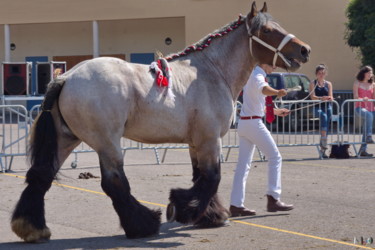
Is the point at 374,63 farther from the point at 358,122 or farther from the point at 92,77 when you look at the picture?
the point at 92,77

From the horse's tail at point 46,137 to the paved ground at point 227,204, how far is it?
0.47m

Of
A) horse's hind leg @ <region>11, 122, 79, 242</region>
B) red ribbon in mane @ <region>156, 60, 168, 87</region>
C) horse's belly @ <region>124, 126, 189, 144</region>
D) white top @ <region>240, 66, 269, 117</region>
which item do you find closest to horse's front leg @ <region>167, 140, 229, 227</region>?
horse's belly @ <region>124, 126, 189, 144</region>

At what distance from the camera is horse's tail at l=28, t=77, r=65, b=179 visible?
7.61 m

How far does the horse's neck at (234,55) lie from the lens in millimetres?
8539

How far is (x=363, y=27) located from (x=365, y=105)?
10.5m

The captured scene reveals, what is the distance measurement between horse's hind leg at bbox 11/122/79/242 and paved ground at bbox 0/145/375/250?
12 centimetres

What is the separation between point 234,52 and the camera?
28.3 ft

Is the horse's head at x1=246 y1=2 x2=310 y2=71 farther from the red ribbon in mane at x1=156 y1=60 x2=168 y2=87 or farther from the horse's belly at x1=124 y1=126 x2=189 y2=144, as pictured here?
the horse's belly at x1=124 y1=126 x2=189 y2=144

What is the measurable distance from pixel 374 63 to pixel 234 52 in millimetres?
18899

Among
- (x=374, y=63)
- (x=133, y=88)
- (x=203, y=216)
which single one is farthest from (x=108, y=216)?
(x=374, y=63)

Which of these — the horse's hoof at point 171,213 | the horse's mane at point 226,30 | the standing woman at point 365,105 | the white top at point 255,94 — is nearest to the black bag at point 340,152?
the standing woman at point 365,105

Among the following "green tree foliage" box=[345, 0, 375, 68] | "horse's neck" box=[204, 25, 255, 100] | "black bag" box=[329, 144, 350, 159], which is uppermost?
"green tree foliage" box=[345, 0, 375, 68]

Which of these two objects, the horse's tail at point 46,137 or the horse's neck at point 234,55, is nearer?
the horse's tail at point 46,137

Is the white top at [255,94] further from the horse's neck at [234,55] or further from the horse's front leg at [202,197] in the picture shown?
the horse's front leg at [202,197]
